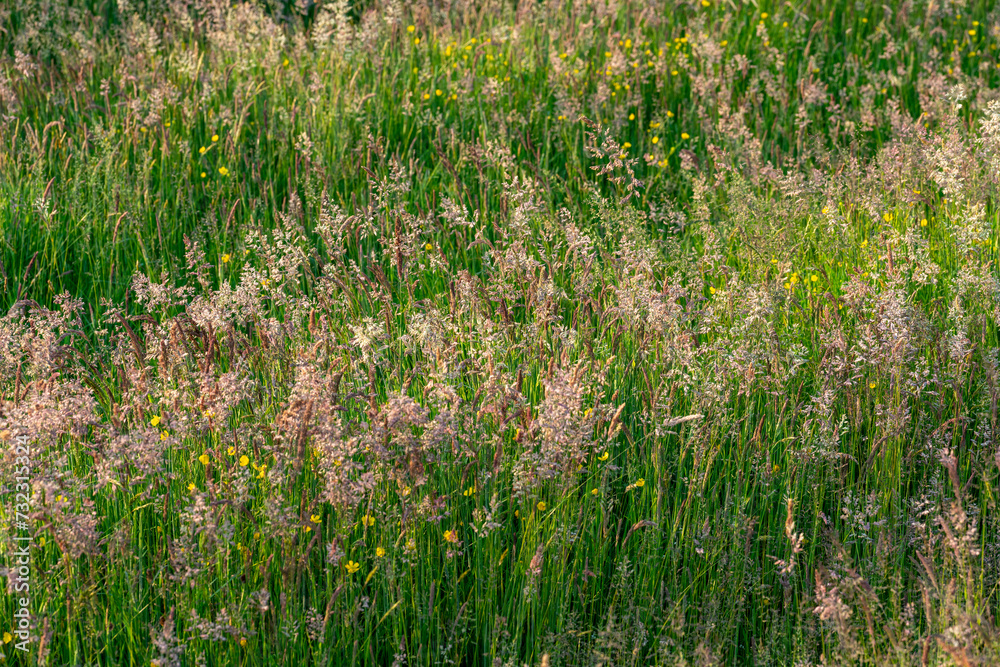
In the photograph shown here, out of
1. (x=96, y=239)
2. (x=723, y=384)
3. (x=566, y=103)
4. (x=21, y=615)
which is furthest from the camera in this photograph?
(x=566, y=103)

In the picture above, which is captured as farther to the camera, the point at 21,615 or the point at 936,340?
the point at 936,340

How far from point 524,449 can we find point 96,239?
2.26m

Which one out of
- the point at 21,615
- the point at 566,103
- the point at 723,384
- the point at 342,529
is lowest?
the point at 21,615

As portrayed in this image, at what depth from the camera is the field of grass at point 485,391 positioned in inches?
78.2

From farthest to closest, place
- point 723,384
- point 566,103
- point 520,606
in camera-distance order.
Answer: point 566,103 → point 723,384 → point 520,606

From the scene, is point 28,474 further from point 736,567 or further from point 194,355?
point 736,567

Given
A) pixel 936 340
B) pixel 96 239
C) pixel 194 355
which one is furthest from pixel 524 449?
pixel 96 239

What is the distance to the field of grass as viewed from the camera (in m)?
1.99

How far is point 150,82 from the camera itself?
4621 mm

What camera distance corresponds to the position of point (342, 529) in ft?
6.58

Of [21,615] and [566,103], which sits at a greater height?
[566,103]

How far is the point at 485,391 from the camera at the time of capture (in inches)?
91.9

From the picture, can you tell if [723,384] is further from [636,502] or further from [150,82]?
[150,82]

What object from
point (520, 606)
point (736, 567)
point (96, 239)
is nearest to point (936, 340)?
point (736, 567)
